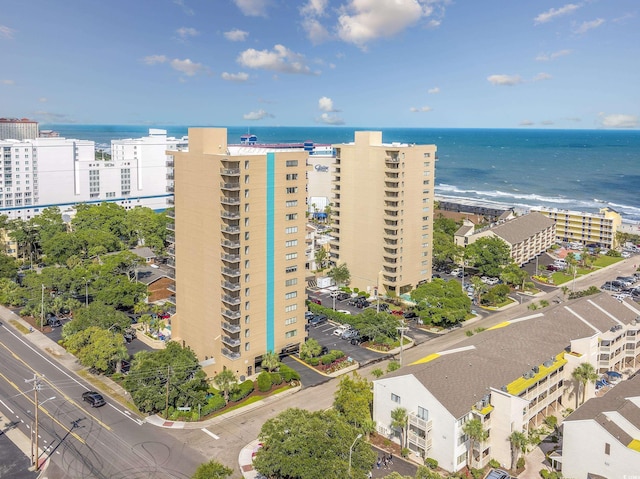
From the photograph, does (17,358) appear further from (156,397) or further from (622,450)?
(622,450)

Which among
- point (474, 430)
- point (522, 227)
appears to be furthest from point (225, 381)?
point (522, 227)

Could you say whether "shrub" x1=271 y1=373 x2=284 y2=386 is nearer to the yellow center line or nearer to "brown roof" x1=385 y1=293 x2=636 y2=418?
"brown roof" x1=385 y1=293 x2=636 y2=418

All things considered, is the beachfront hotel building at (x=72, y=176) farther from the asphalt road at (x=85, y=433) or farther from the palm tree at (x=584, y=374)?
the palm tree at (x=584, y=374)

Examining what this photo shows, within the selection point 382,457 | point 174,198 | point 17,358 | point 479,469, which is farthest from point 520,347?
point 17,358

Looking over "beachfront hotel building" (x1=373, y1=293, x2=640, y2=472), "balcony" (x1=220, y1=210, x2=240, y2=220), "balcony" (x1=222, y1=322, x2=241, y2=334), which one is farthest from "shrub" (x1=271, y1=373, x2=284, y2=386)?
"balcony" (x1=220, y1=210, x2=240, y2=220)

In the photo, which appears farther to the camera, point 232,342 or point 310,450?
point 232,342

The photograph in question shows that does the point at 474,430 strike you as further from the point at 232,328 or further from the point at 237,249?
the point at 237,249

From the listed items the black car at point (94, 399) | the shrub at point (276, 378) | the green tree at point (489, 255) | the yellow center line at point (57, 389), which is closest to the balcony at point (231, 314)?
the shrub at point (276, 378)
